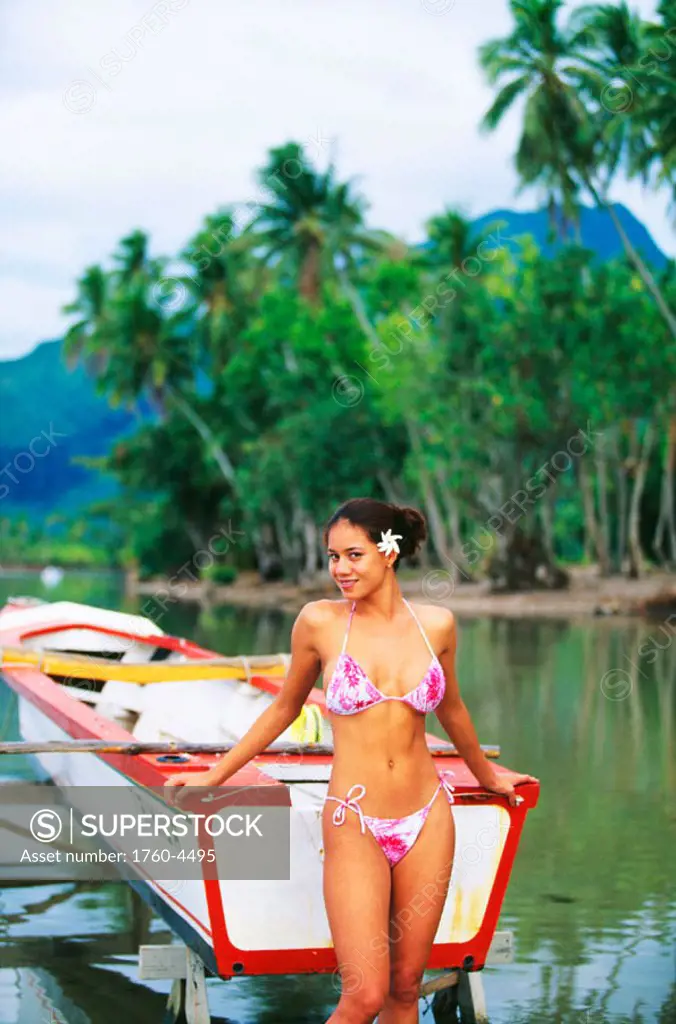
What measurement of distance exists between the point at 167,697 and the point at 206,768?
400 centimetres

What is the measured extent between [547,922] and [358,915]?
3.54 m

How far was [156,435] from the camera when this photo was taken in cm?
5338

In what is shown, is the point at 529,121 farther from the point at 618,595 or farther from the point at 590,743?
the point at 590,743

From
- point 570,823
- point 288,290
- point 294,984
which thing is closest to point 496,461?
point 288,290

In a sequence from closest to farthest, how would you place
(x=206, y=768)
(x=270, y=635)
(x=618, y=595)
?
(x=206, y=768) < (x=270, y=635) < (x=618, y=595)

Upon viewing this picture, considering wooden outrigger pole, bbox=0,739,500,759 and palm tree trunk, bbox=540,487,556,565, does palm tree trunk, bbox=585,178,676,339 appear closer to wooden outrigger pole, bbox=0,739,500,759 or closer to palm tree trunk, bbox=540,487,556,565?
palm tree trunk, bbox=540,487,556,565

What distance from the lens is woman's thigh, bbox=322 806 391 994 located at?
12.0ft

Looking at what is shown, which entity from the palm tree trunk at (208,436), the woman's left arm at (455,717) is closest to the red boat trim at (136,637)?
the woman's left arm at (455,717)

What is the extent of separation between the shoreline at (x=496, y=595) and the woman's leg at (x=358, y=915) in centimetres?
2685

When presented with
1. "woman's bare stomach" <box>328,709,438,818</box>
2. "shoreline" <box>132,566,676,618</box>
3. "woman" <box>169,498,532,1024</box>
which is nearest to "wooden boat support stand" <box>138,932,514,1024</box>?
"woman" <box>169,498,532,1024</box>

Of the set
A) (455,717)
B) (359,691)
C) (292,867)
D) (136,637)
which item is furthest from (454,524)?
(359,691)

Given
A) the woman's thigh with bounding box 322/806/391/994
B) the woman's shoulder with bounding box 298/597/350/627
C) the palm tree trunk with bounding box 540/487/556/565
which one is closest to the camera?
the woman's thigh with bounding box 322/806/391/994

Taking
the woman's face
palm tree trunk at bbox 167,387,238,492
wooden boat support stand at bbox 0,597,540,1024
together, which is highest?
palm tree trunk at bbox 167,387,238,492

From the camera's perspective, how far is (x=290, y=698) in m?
4.14
